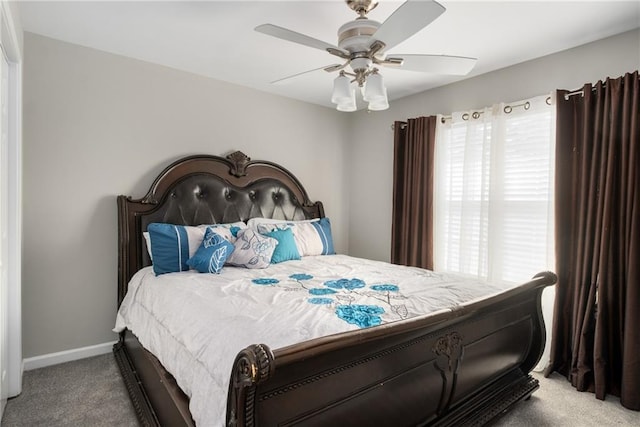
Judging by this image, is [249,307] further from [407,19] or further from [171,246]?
[407,19]

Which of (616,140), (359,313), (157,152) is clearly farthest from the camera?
→ (157,152)

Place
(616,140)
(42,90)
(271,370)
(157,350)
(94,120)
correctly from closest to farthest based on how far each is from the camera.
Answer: (271,370) → (157,350) → (616,140) → (42,90) → (94,120)

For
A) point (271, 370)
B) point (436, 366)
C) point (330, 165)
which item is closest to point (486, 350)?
point (436, 366)

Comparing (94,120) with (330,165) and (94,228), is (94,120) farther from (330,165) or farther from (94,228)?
(330,165)

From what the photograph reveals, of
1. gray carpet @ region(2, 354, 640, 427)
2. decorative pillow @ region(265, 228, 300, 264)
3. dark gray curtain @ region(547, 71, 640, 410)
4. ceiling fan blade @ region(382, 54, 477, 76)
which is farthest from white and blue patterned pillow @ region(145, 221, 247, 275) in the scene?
dark gray curtain @ region(547, 71, 640, 410)

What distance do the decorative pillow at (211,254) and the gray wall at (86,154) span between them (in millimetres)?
792

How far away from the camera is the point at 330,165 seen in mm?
4234

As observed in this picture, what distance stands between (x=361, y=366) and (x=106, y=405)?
168 cm

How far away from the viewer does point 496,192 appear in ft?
9.70

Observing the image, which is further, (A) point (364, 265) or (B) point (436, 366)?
(A) point (364, 265)

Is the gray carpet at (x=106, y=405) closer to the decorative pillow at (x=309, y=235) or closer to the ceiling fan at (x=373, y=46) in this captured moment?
the decorative pillow at (x=309, y=235)

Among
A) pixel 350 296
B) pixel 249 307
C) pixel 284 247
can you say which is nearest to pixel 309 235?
pixel 284 247

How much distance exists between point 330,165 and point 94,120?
2.39 m

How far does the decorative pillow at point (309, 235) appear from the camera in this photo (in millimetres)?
3218
